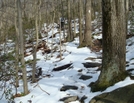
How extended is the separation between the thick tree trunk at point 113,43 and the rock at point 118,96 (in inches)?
22.8

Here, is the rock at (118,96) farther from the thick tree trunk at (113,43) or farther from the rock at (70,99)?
the rock at (70,99)

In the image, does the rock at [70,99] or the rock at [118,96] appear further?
the rock at [70,99]

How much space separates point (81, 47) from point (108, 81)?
9.28 meters

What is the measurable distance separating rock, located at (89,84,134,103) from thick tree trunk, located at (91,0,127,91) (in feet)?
1.90

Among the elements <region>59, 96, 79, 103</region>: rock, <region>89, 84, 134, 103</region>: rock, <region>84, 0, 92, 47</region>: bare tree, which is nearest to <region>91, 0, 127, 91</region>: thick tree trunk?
<region>89, 84, 134, 103</region>: rock

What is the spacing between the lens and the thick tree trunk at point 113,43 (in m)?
6.59

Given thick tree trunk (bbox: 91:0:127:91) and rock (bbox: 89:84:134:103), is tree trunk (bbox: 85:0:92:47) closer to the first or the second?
thick tree trunk (bbox: 91:0:127:91)

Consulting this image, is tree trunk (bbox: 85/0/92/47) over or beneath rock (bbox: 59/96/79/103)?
over

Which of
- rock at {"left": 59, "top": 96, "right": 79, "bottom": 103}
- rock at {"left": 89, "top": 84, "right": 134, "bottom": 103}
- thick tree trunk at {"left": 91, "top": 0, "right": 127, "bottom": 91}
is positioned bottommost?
rock at {"left": 59, "top": 96, "right": 79, "bottom": 103}

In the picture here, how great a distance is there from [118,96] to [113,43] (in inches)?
61.5

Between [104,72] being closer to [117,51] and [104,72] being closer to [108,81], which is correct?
[108,81]

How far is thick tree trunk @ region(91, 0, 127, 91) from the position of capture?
6.59 meters

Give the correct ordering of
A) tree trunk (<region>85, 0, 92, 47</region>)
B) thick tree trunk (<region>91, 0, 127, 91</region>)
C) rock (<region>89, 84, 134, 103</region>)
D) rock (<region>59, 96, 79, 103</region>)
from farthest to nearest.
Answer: tree trunk (<region>85, 0, 92, 47</region>) → rock (<region>59, 96, 79, 103</region>) → thick tree trunk (<region>91, 0, 127, 91</region>) → rock (<region>89, 84, 134, 103</region>)

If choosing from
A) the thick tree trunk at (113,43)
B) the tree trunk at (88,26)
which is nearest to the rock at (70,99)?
the thick tree trunk at (113,43)
